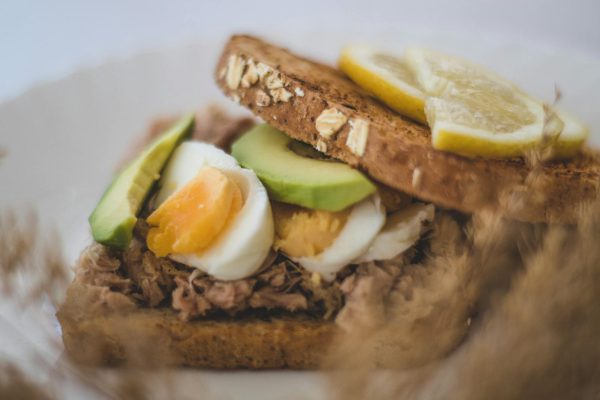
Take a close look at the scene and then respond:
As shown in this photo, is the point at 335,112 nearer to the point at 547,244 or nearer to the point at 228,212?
the point at 228,212

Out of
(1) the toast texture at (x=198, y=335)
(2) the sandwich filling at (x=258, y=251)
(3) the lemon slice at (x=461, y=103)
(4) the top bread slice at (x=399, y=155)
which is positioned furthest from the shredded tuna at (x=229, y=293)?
(3) the lemon slice at (x=461, y=103)

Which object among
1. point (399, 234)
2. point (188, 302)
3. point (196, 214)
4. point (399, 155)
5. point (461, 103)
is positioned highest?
point (461, 103)

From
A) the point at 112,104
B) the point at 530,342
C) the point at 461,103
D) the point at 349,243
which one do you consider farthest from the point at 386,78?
the point at 112,104

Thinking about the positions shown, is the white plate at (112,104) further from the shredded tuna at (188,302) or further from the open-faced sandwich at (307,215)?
the shredded tuna at (188,302)

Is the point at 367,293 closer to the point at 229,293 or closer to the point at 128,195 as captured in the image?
the point at 229,293

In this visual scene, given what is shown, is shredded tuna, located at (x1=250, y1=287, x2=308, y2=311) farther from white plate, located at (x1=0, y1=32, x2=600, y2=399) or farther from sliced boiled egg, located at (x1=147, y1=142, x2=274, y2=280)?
white plate, located at (x1=0, y1=32, x2=600, y2=399)

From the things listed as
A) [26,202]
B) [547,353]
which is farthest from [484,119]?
[26,202]
